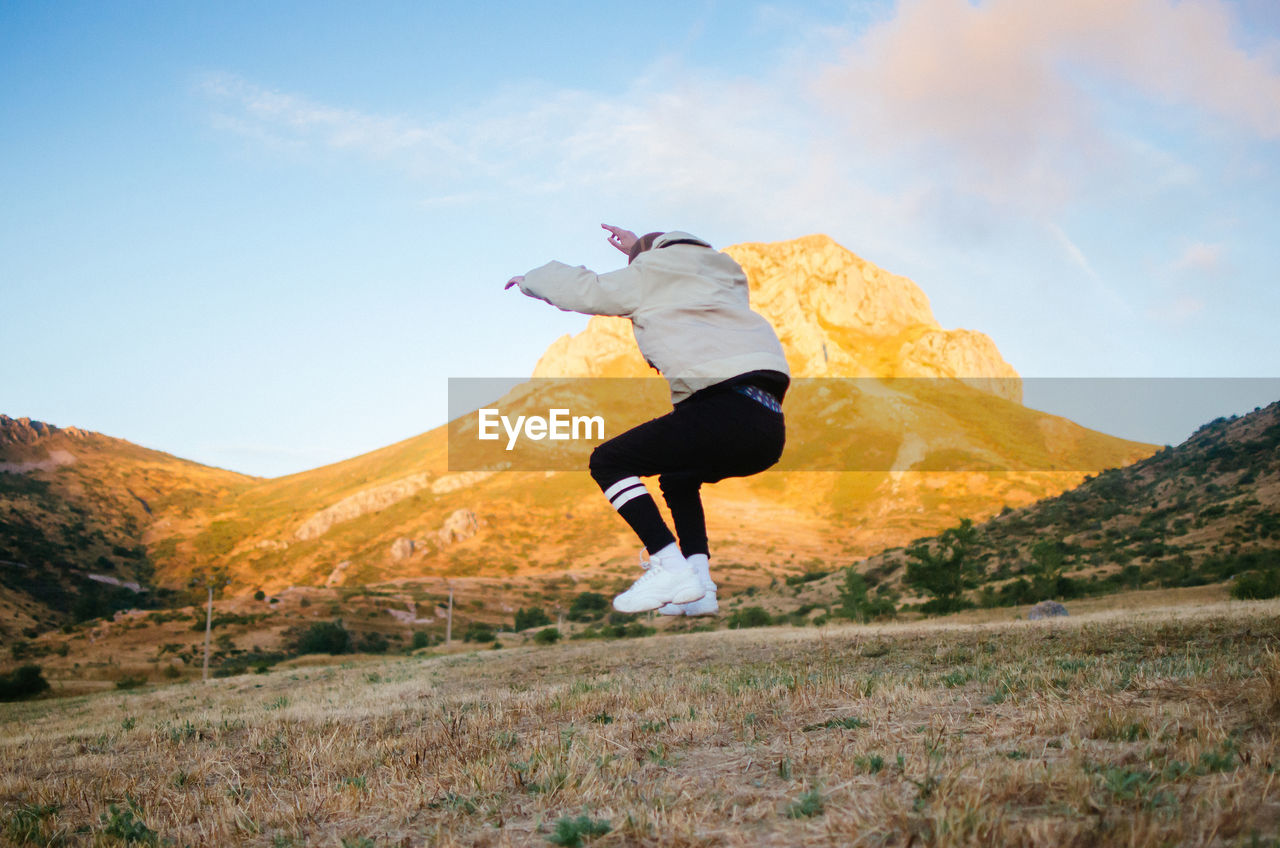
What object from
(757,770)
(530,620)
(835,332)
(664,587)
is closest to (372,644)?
(530,620)

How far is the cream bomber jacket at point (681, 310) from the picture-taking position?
14.7 ft

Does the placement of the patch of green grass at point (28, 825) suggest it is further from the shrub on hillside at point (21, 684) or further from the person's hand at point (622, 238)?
the shrub on hillside at point (21, 684)

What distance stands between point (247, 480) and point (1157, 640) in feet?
506

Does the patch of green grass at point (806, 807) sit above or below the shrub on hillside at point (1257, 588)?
above

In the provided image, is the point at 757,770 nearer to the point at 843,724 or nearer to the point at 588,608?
the point at 843,724

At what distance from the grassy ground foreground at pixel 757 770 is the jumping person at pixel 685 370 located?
1056 millimetres

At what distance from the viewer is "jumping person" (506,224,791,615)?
4457 mm

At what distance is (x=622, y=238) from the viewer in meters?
5.54

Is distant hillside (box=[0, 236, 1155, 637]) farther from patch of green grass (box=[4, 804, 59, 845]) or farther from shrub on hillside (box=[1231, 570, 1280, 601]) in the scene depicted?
patch of green grass (box=[4, 804, 59, 845])

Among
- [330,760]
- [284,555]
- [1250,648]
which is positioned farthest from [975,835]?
[284,555]

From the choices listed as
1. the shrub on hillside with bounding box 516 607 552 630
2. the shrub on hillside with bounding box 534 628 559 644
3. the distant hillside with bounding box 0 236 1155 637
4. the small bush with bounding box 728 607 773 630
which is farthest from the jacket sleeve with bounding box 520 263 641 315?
the distant hillside with bounding box 0 236 1155 637

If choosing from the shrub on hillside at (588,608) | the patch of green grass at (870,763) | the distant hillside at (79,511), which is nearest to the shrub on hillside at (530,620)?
the shrub on hillside at (588,608)

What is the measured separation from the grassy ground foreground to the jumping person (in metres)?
1.06

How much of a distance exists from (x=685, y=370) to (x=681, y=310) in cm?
36
